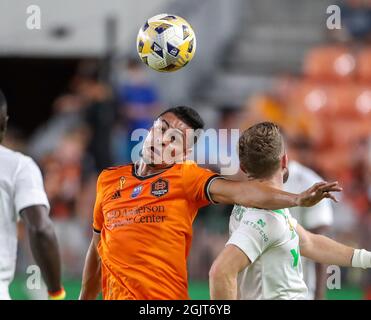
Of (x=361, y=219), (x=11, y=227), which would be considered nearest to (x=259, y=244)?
(x=11, y=227)

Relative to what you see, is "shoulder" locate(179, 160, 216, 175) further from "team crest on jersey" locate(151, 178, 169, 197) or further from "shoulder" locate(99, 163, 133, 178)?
"shoulder" locate(99, 163, 133, 178)

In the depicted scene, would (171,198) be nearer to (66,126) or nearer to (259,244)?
(259,244)

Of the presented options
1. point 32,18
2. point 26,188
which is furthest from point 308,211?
point 32,18

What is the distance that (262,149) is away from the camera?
4645 millimetres

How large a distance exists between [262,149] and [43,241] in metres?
1.54

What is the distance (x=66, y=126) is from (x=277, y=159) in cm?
1023

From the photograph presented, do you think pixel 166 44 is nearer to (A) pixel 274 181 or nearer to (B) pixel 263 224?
(A) pixel 274 181

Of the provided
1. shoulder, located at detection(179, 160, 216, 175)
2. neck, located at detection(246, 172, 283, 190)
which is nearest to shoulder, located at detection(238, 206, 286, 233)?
neck, located at detection(246, 172, 283, 190)

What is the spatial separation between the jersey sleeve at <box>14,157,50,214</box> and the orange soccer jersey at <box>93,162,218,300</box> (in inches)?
20.5

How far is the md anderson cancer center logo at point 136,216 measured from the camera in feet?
16.2

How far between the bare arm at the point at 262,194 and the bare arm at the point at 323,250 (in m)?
0.49

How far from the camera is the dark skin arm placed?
5375 millimetres

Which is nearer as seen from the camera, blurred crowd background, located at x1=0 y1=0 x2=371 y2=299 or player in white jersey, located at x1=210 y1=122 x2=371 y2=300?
player in white jersey, located at x1=210 y1=122 x2=371 y2=300

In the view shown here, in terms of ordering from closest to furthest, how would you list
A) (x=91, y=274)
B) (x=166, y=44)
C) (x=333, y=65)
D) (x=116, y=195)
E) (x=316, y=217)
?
1. (x=116, y=195)
2. (x=91, y=274)
3. (x=166, y=44)
4. (x=316, y=217)
5. (x=333, y=65)
